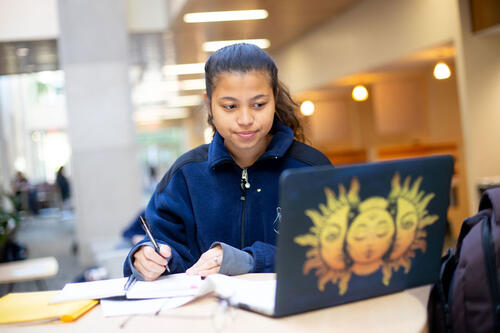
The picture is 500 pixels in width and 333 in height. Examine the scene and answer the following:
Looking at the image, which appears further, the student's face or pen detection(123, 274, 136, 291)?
the student's face

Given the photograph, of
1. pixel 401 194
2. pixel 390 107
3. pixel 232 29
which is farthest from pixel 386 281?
pixel 390 107

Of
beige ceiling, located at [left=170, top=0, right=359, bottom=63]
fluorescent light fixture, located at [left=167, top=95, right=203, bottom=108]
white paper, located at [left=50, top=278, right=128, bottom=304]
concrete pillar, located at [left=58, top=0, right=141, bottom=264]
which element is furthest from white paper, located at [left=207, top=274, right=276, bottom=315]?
fluorescent light fixture, located at [left=167, top=95, right=203, bottom=108]

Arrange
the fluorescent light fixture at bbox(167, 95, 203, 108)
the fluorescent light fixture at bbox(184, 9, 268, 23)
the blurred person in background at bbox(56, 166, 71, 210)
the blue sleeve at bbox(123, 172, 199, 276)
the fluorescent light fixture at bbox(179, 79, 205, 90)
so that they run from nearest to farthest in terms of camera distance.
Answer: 1. the blue sleeve at bbox(123, 172, 199, 276)
2. the fluorescent light fixture at bbox(184, 9, 268, 23)
3. the fluorescent light fixture at bbox(179, 79, 205, 90)
4. the blurred person in background at bbox(56, 166, 71, 210)
5. the fluorescent light fixture at bbox(167, 95, 203, 108)

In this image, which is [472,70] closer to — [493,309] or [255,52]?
[255,52]

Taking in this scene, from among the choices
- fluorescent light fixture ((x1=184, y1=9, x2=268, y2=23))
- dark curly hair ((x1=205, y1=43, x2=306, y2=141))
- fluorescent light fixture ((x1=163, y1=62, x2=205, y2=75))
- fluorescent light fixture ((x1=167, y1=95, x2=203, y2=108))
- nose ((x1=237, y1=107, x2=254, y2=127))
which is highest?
fluorescent light fixture ((x1=167, y1=95, x2=203, y2=108))

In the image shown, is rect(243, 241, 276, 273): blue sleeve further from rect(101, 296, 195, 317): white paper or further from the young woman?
rect(101, 296, 195, 317): white paper

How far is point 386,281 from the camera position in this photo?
1.15 m

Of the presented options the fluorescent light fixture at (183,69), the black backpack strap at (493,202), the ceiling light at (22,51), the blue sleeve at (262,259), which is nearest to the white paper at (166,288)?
the blue sleeve at (262,259)

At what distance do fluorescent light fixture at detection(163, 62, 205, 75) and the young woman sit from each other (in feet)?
34.3

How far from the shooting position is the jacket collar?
1662 millimetres

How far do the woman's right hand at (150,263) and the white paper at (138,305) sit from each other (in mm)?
137

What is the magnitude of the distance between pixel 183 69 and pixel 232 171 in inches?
446

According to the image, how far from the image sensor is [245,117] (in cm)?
154

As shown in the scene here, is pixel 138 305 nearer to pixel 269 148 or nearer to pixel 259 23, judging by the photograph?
pixel 269 148
